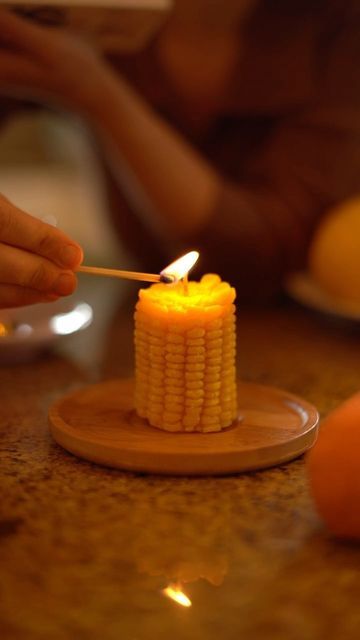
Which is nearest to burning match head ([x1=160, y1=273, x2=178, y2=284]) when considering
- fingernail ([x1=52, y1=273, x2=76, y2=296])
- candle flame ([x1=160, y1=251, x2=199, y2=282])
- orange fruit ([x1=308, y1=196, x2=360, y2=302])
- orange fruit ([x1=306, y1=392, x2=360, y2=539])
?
candle flame ([x1=160, y1=251, x2=199, y2=282])

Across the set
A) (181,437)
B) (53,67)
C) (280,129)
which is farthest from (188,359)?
(280,129)

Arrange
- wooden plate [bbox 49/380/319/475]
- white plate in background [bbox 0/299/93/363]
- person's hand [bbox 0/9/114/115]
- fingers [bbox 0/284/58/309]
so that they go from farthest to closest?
1. person's hand [bbox 0/9/114/115]
2. white plate in background [bbox 0/299/93/363]
3. fingers [bbox 0/284/58/309]
4. wooden plate [bbox 49/380/319/475]

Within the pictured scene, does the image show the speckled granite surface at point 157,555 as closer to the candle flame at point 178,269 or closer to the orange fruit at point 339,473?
the orange fruit at point 339,473

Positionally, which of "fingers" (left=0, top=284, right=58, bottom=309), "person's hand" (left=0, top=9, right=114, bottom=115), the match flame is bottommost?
the match flame

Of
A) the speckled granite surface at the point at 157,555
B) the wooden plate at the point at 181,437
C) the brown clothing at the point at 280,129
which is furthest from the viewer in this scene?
the brown clothing at the point at 280,129

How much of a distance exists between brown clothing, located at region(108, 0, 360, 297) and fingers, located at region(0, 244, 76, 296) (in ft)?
1.94

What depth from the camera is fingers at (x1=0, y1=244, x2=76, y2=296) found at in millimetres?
831

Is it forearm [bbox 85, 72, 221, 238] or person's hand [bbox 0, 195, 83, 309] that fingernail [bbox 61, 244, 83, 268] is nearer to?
person's hand [bbox 0, 195, 83, 309]

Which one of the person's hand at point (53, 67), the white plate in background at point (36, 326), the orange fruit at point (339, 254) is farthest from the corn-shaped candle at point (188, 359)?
the person's hand at point (53, 67)

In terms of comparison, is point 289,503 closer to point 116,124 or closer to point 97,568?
point 97,568

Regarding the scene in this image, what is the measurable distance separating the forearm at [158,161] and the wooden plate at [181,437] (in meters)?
0.56

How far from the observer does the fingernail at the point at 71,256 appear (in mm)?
833

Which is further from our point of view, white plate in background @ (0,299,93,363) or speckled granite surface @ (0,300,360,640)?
white plate in background @ (0,299,93,363)

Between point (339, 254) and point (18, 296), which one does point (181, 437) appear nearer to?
point (18, 296)
